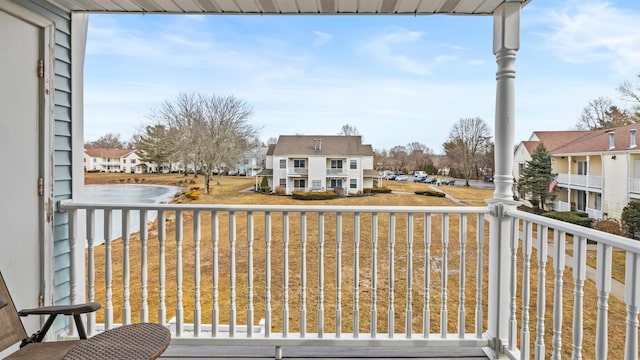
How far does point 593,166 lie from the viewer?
2.01m

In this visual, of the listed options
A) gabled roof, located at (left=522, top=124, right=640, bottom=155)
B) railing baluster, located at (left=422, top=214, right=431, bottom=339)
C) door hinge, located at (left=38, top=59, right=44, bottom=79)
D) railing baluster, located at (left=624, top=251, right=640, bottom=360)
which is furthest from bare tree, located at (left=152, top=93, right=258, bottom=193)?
railing baluster, located at (left=624, top=251, right=640, bottom=360)

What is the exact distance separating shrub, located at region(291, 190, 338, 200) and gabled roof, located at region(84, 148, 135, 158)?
1407 millimetres

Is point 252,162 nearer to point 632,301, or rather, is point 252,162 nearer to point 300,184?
point 300,184

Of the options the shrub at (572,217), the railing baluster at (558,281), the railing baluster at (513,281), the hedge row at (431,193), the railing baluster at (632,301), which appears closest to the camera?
the railing baluster at (632,301)

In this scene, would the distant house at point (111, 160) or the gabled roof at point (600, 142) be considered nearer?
the gabled roof at point (600, 142)

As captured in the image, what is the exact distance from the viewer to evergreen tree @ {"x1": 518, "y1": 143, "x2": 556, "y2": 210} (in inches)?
89.6

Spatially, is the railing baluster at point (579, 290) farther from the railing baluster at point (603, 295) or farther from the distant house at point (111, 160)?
the distant house at point (111, 160)

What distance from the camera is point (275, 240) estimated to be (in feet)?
9.09

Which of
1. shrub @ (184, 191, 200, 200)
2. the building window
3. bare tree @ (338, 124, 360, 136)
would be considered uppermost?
bare tree @ (338, 124, 360, 136)

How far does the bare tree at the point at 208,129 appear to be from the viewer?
2.84m

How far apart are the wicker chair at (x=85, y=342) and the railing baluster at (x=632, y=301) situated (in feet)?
5.82

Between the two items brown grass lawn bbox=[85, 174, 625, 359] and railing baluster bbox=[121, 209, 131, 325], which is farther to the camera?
brown grass lawn bbox=[85, 174, 625, 359]

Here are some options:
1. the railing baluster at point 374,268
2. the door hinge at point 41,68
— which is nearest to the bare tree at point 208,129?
the door hinge at point 41,68

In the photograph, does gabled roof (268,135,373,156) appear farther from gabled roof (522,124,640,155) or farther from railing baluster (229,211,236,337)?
Answer: gabled roof (522,124,640,155)
